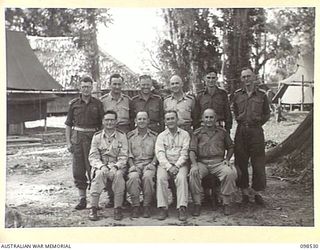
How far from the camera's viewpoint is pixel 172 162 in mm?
2420

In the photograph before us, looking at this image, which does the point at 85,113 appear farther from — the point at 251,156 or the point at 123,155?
the point at 251,156

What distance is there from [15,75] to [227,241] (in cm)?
127

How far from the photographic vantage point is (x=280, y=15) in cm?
245

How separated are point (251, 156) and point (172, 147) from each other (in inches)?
16.1

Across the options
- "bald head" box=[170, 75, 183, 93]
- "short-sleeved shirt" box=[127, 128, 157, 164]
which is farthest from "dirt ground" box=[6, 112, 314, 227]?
"bald head" box=[170, 75, 183, 93]

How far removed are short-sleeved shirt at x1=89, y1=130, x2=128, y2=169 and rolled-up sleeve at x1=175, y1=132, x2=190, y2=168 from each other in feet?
0.84

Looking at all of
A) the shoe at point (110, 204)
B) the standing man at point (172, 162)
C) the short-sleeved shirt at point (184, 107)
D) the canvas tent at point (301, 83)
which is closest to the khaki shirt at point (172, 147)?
the standing man at point (172, 162)

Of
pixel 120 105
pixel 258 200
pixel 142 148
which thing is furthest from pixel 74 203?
pixel 258 200

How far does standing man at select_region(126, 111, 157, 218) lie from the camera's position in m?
2.37

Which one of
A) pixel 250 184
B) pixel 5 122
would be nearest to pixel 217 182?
pixel 250 184

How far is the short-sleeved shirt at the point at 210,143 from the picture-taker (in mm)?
2447

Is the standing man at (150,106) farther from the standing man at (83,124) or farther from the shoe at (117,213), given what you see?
the shoe at (117,213)

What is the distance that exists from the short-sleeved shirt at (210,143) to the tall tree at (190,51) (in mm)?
254

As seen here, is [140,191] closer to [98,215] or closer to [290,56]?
[98,215]
